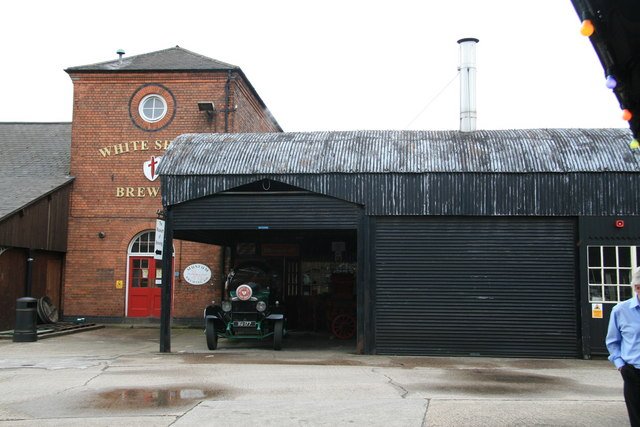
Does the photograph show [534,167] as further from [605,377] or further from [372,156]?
[605,377]

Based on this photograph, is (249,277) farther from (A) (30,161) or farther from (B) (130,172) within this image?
(A) (30,161)

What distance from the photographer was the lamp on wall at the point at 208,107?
19.6m

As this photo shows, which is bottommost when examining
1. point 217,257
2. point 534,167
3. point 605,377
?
point 605,377

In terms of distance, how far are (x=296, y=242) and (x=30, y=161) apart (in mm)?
9982

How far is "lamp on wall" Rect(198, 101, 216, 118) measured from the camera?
19625 millimetres

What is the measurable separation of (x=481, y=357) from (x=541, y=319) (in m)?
1.48

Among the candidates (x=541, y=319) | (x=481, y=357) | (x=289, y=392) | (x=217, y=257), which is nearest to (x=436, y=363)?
(x=481, y=357)

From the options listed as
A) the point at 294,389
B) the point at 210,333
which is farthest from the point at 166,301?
the point at 294,389

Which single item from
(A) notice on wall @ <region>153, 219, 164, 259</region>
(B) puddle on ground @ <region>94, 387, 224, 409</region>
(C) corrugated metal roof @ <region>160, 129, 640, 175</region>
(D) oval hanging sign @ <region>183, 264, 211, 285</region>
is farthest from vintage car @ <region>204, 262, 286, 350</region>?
(B) puddle on ground @ <region>94, 387, 224, 409</region>

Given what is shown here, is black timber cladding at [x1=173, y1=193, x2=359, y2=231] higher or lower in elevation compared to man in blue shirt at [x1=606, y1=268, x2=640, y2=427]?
higher

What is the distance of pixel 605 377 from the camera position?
35.6 ft

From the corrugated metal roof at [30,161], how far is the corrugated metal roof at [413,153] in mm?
6547

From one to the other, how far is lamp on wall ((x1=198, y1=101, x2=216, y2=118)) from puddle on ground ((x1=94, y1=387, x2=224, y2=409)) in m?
11.8

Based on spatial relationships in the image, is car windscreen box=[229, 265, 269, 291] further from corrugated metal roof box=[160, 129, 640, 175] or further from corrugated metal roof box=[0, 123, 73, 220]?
corrugated metal roof box=[0, 123, 73, 220]
